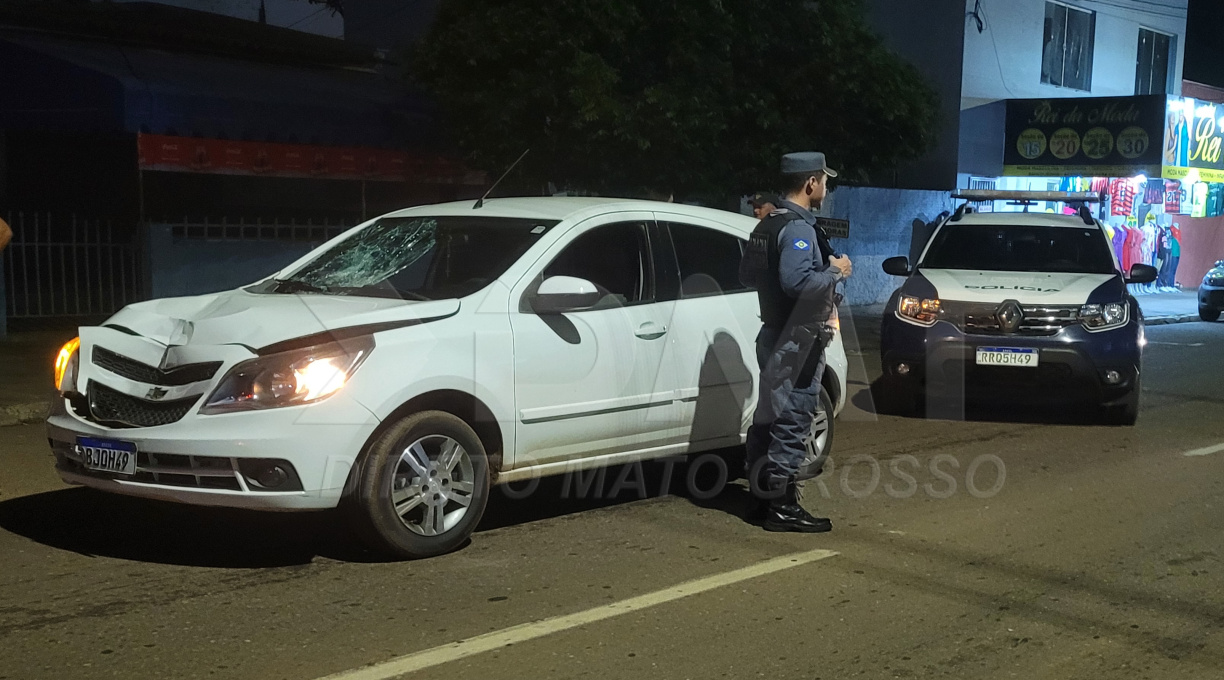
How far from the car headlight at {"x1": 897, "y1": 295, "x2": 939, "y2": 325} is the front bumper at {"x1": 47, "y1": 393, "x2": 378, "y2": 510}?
5749 millimetres

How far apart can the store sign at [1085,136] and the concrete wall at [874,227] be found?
224 cm

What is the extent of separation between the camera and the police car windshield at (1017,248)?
1088 centimetres

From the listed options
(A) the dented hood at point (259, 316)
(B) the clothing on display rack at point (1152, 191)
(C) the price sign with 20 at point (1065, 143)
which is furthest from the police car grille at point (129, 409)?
(B) the clothing on display rack at point (1152, 191)

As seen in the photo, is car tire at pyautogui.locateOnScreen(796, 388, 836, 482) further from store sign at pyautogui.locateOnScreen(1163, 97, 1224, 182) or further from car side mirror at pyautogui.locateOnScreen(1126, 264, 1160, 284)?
store sign at pyautogui.locateOnScreen(1163, 97, 1224, 182)

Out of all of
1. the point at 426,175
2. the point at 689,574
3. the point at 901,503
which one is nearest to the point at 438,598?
the point at 689,574

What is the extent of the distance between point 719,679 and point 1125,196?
27.5m

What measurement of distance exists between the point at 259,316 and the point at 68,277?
40.3 feet

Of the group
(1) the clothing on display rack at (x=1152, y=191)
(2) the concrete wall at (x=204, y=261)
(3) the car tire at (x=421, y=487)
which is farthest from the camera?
(1) the clothing on display rack at (x=1152, y=191)

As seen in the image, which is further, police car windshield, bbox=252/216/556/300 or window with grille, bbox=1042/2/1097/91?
window with grille, bbox=1042/2/1097/91

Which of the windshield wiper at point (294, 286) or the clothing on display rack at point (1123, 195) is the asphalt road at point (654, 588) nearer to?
the windshield wiper at point (294, 286)

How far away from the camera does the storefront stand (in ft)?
79.9

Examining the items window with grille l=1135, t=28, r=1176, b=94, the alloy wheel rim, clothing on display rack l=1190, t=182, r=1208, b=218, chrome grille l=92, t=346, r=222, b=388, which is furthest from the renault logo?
window with grille l=1135, t=28, r=1176, b=94

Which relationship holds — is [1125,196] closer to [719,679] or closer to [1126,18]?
[1126,18]

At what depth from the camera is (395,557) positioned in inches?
227
